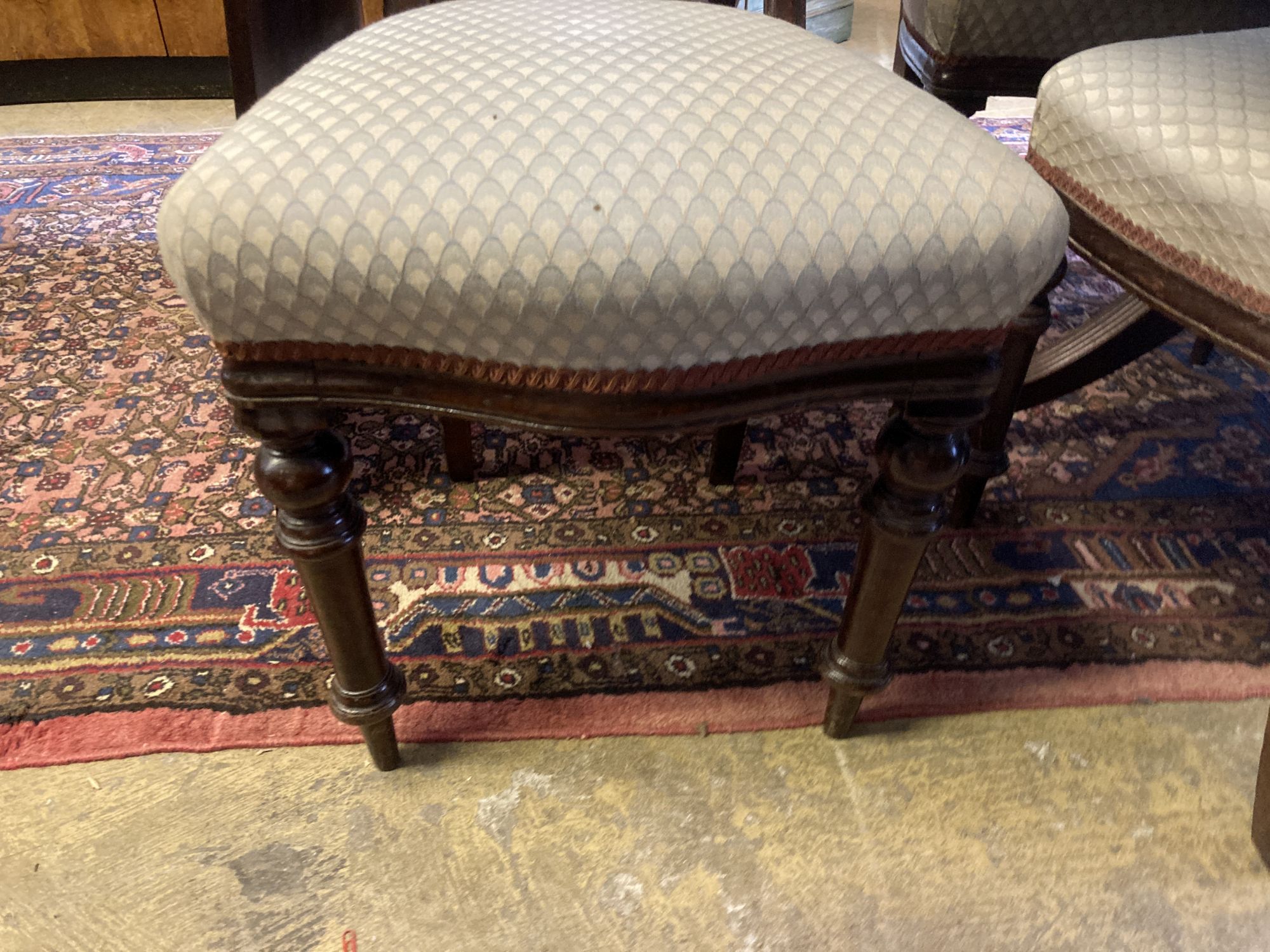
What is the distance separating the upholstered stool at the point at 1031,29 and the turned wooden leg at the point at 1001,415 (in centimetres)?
28

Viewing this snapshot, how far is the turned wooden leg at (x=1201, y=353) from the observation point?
119cm

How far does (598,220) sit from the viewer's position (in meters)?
0.41

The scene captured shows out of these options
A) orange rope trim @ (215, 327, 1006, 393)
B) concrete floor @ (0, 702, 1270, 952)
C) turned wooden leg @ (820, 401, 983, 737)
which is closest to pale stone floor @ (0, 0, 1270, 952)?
concrete floor @ (0, 702, 1270, 952)

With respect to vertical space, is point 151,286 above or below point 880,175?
below

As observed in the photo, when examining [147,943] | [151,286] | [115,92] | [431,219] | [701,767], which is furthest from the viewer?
[115,92]

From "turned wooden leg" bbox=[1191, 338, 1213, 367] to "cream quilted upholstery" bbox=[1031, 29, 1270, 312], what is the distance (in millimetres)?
582

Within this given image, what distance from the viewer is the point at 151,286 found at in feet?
4.47

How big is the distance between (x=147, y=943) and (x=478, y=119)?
0.59 metres

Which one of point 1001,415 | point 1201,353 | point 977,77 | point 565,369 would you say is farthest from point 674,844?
point 1201,353

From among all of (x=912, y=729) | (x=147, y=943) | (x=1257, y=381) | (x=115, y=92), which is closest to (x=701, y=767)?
(x=912, y=729)

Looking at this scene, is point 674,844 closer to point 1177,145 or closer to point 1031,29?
point 1177,145

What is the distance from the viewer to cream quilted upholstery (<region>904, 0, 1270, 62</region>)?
854 mm

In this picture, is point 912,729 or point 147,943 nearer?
point 147,943

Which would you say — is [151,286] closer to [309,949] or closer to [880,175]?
[309,949]
